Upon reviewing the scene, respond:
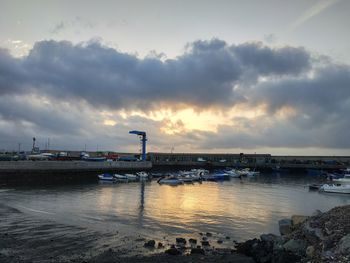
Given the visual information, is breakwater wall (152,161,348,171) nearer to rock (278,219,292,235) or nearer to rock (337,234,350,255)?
rock (278,219,292,235)

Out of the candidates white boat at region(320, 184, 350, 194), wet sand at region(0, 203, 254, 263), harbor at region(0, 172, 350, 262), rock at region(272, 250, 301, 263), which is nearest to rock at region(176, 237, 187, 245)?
harbor at region(0, 172, 350, 262)

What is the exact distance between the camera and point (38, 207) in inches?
1570

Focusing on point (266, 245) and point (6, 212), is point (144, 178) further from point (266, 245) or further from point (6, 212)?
point (266, 245)

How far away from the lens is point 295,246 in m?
20.5

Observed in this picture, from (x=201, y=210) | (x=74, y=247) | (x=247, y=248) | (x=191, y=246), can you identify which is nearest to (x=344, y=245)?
(x=247, y=248)

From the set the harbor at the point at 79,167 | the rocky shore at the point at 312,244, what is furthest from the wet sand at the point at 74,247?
the harbor at the point at 79,167

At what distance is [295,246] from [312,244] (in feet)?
3.07

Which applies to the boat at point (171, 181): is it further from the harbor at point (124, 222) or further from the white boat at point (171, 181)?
the harbor at point (124, 222)

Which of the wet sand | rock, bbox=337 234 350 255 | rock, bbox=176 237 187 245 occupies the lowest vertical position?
the wet sand

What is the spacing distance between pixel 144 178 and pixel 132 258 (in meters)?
71.7

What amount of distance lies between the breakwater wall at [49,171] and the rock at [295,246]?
6118 cm

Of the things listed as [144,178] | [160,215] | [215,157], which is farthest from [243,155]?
[160,215]

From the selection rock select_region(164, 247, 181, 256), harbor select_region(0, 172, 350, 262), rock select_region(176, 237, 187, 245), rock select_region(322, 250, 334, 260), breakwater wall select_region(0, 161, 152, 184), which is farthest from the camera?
breakwater wall select_region(0, 161, 152, 184)

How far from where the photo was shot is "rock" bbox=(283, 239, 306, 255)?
66.2 feet
